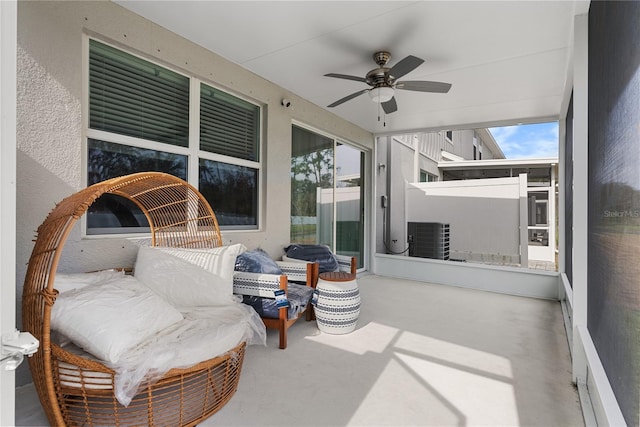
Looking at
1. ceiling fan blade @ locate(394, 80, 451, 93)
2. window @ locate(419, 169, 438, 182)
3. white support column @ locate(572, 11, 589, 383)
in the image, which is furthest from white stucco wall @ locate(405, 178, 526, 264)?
white support column @ locate(572, 11, 589, 383)

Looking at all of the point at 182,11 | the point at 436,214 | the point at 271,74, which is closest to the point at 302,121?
the point at 271,74

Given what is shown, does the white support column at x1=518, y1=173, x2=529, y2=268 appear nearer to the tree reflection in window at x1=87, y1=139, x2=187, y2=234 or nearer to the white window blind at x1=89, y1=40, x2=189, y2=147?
the white window blind at x1=89, y1=40, x2=189, y2=147

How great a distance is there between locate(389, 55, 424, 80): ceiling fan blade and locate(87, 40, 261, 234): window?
65.5 inches

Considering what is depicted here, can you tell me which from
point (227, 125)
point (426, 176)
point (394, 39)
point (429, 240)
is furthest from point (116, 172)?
point (426, 176)

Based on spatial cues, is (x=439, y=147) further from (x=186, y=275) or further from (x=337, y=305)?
(x=186, y=275)

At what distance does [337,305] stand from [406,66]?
2159mm

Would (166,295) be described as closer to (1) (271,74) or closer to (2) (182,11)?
(2) (182,11)

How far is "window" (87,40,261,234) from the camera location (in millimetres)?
2414

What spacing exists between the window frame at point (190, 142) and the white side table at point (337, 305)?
1.19 metres

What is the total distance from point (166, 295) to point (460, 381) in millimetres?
2114

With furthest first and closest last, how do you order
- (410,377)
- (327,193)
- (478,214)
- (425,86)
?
(478,214)
(327,193)
(425,86)
(410,377)

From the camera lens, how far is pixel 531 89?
3.86m

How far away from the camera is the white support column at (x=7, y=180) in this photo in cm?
60

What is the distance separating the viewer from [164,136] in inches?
111
